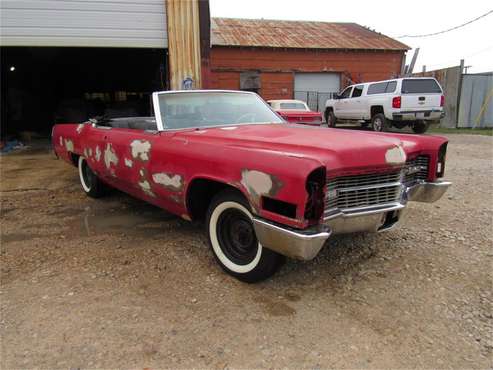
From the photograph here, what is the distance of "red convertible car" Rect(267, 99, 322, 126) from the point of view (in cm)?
1062

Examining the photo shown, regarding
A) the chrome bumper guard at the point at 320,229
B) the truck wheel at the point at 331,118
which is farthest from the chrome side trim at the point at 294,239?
the truck wheel at the point at 331,118

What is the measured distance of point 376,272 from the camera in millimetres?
2928

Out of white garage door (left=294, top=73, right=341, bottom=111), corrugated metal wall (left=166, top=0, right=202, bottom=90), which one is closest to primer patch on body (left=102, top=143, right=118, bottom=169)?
corrugated metal wall (left=166, top=0, right=202, bottom=90)

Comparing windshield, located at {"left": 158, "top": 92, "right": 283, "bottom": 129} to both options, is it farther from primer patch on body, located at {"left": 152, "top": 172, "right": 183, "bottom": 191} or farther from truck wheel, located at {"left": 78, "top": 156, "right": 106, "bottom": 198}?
truck wheel, located at {"left": 78, "top": 156, "right": 106, "bottom": 198}

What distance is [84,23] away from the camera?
27.7 feet

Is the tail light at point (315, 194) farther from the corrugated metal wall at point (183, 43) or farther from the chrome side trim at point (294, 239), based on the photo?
the corrugated metal wall at point (183, 43)

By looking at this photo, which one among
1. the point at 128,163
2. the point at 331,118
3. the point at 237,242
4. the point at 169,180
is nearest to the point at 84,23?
the point at 128,163

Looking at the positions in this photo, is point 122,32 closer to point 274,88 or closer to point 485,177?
point 485,177

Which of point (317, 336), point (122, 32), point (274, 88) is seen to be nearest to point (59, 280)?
point (317, 336)

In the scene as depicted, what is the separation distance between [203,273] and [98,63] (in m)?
16.7

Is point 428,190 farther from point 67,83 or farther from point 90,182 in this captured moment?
point 67,83

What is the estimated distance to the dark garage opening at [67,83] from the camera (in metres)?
14.4

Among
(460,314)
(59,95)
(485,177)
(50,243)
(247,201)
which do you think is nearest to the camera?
(460,314)

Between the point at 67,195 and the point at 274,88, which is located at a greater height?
the point at 274,88
